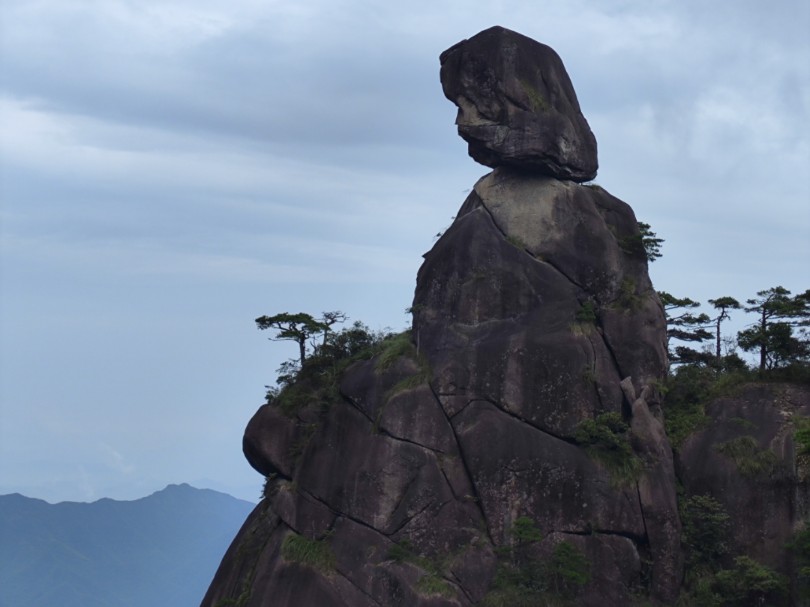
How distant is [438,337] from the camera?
56312mm

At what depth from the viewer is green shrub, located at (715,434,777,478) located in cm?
5297

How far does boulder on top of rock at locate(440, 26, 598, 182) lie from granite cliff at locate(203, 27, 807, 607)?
10 cm

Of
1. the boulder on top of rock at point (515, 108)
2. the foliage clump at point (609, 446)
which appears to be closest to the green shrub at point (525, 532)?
the foliage clump at point (609, 446)

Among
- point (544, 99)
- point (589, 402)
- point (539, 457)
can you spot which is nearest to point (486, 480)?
point (539, 457)

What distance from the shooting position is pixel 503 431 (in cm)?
5344

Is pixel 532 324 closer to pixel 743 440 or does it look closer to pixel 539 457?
pixel 539 457

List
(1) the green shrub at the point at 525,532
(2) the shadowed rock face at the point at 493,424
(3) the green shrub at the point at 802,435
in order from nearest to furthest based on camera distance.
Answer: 1. (3) the green shrub at the point at 802,435
2. (1) the green shrub at the point at 525,532
3. (2) the shadowed rock face at the point at 493,424

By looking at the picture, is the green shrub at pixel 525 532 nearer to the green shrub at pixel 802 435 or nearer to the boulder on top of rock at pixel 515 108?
the green shrub at pixel 802 435

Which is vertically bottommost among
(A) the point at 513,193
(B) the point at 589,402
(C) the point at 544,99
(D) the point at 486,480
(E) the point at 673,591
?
(E) the point at 673,591

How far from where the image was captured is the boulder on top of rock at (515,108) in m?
58.9

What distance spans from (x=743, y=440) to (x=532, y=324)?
11.0 meters

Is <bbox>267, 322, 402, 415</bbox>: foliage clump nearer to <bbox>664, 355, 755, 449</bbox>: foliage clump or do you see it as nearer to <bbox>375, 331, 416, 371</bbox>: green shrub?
<bbox>375, 331, 416, 371</bbox>: green shrub

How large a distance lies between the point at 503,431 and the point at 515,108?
16675mm

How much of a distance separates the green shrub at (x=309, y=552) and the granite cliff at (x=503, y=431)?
86mm
